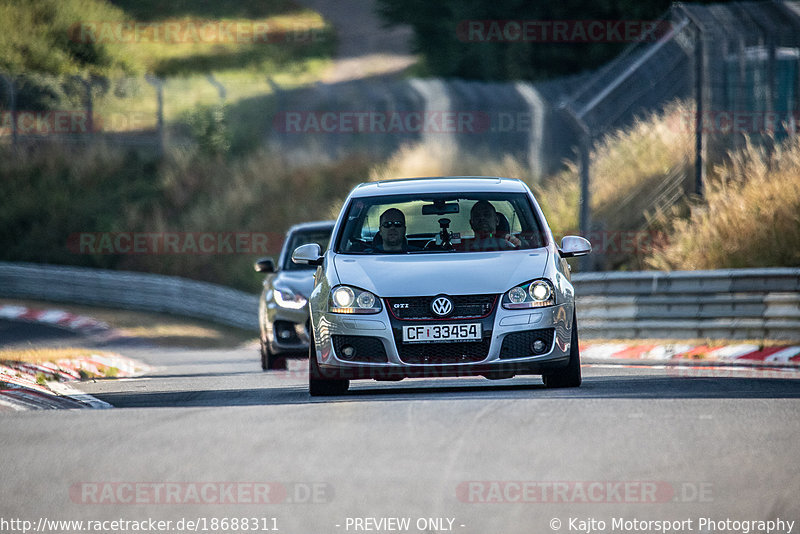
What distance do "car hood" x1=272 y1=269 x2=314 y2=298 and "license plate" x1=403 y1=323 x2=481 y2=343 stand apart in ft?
17.7

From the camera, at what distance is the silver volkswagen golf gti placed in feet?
32.9

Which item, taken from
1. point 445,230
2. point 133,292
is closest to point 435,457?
point 445,230

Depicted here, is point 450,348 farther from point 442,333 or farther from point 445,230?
point 445,230

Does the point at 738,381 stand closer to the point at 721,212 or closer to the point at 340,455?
the point at 340,455

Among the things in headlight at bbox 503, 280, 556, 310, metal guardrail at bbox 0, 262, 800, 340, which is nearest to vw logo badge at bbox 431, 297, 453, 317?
headlight at bbox 503, 280, 556, 310

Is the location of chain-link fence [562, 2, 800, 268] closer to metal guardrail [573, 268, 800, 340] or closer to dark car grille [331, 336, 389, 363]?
metal guardrail [573, 268, 800, 340]

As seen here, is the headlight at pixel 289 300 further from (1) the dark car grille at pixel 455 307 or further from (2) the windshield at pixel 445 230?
(1) the dark car grille at pixel 455 307

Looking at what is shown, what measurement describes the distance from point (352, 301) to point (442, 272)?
2.20 ft

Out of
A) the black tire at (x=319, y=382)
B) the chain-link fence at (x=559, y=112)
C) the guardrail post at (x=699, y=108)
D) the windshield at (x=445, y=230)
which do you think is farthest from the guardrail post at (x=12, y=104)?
the black tire at (x=319, y=382)

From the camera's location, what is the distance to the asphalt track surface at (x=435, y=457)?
6.36 meters

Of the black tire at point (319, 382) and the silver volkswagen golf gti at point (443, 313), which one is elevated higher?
the silver volkswagen golf gti at point (443, 313)

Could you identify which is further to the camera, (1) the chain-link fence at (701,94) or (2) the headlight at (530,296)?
(1) the chain-link fence at (701,94)

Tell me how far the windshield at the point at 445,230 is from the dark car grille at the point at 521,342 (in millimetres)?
940

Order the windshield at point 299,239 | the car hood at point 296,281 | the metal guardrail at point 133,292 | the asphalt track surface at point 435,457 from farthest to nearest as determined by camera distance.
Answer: the metal guardrail at point 133,292 → the windshield at point 299,239 → the car hood at point 296,281 → the asphalt track surface at point 435,457
